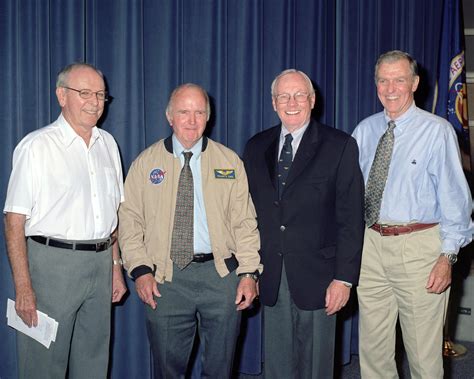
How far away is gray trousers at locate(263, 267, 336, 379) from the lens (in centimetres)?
236

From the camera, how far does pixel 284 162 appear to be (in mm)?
2391

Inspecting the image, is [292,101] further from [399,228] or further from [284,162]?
[399,228]

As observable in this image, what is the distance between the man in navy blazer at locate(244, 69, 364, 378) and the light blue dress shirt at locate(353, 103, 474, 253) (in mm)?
242

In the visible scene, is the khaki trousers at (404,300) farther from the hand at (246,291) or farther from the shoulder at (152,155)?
the shoulder at (152,155)

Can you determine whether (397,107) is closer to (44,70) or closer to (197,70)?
(197,70)

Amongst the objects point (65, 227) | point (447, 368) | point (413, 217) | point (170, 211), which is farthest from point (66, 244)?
point (447, 368)

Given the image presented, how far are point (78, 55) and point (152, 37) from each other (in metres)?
0.43

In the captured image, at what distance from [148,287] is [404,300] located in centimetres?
119

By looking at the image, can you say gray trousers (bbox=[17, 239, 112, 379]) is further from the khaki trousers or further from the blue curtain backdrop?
the khaki trousers

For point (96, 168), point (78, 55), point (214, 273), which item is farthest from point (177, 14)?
point (214, 273)

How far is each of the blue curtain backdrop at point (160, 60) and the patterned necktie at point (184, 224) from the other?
0.80 m

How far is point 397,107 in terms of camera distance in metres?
2.52

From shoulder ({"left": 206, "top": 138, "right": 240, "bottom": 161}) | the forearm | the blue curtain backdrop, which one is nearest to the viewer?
the forearm

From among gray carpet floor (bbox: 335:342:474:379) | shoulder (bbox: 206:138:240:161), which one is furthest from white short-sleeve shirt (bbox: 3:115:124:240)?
gray carpet floor (bbox: 335:342:474:379)
